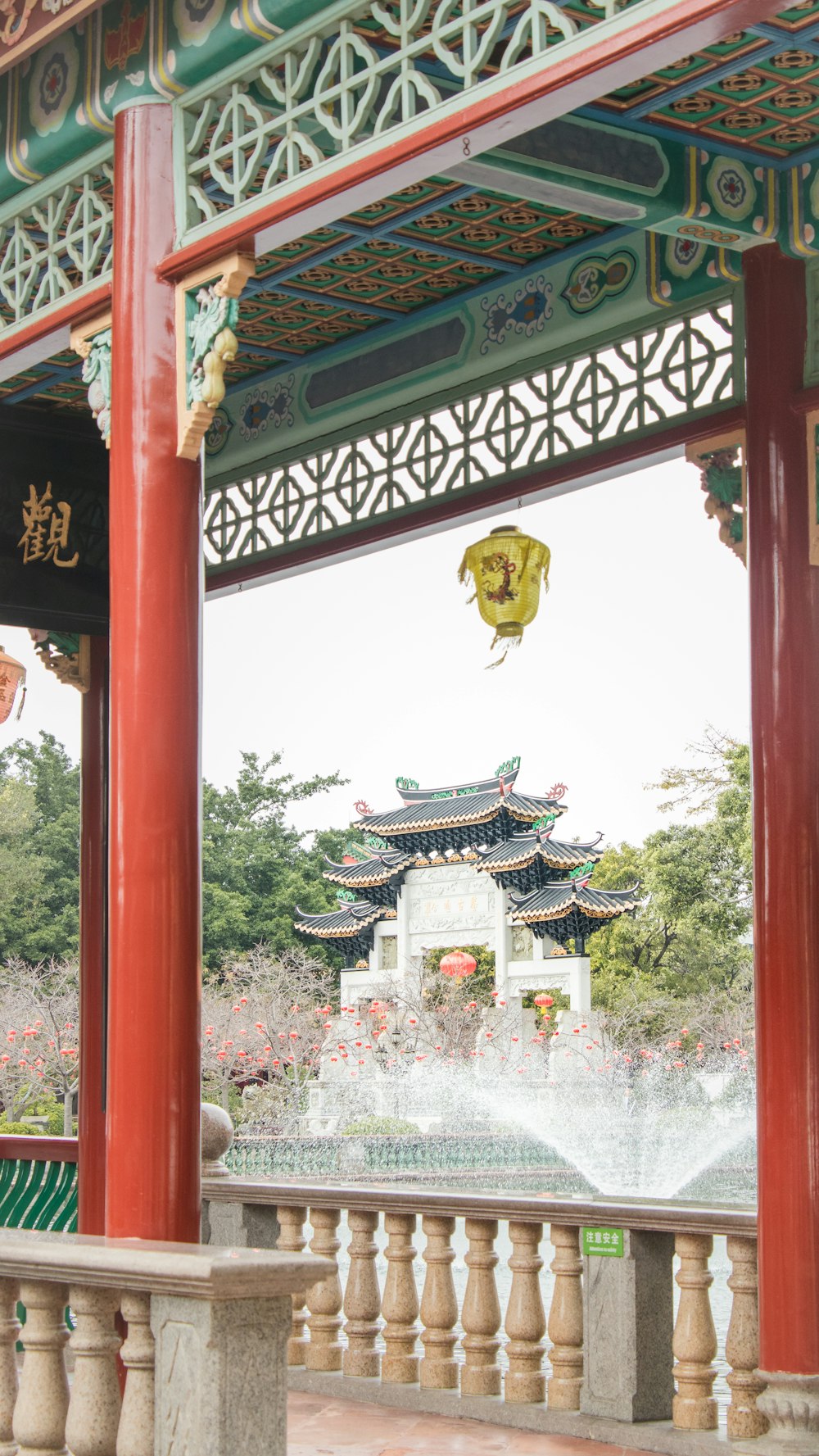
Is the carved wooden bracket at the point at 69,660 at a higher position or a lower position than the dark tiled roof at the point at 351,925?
higher

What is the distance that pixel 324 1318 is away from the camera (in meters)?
6.16

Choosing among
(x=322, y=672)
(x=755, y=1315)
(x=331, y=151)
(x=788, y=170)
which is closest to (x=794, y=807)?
(x=755, y=1315)

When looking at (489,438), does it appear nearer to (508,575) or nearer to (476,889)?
(508,575)

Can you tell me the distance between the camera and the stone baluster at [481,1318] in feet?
18.3

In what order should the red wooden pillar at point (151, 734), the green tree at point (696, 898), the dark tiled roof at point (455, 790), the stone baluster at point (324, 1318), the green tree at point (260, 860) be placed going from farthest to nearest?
the green tree at point (260, 860)
the dark tiled roof at point (455, 790)
the green tree at point (696, 898)
the stone baluster at point (324, 1318)
the red wooden pillar at point (151, 734)

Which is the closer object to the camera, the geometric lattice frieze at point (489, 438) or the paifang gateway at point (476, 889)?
the geometric lattice frieze at point (489, 438)

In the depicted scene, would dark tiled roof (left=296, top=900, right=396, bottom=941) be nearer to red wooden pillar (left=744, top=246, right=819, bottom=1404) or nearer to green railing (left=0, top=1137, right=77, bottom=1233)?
green railing (left=0, top=1137, right=77, bottom=1233)

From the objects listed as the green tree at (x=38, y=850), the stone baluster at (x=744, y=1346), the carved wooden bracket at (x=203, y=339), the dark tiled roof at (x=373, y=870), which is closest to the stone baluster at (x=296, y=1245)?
the stone baluster at (x=744, y=1346)

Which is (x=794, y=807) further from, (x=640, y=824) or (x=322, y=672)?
(x=322, y=672)

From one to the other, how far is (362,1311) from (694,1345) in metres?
1.36

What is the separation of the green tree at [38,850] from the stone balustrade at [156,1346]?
1516 inches

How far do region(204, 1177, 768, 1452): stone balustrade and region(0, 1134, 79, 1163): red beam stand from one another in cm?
144

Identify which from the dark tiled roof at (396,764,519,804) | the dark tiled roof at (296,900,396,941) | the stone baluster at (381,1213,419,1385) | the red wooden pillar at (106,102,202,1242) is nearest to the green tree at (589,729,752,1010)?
the dark tiled roof at (396,764,519,804)

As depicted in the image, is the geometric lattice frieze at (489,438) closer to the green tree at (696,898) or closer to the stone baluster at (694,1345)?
the stone baluster at (694,1345)
